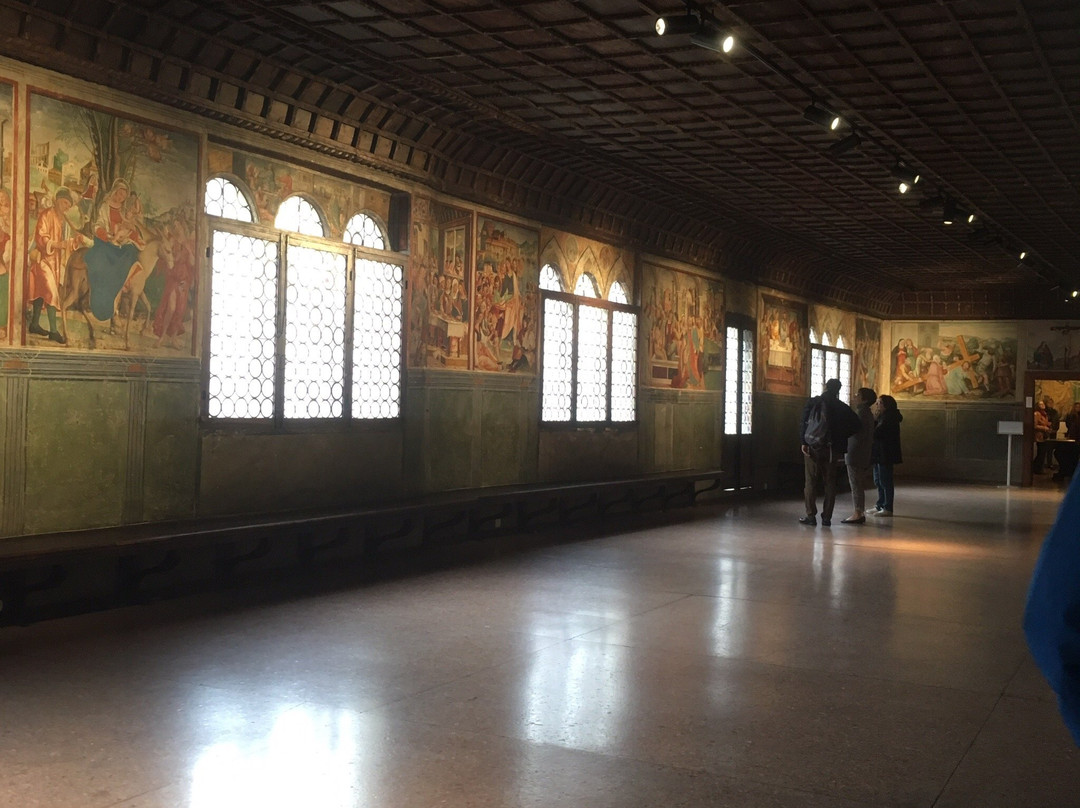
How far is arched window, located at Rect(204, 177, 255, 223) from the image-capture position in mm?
9844

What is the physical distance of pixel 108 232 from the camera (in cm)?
881

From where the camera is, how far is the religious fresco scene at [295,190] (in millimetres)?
10000

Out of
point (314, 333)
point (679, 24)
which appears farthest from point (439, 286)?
point (679, 24)

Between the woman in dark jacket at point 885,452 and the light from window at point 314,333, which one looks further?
the woman in dark jacket at point 885,452

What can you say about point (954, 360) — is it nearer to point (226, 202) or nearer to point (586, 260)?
point (586, 260)

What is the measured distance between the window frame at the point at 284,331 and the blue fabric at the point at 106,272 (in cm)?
82

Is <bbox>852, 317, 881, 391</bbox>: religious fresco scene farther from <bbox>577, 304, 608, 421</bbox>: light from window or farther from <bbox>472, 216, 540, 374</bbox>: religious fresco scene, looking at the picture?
<bbox>472, 216, 540, 374</bbox>: religious fresco scene

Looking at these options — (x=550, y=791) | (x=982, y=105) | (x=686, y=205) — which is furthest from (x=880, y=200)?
(x=550, y=791)

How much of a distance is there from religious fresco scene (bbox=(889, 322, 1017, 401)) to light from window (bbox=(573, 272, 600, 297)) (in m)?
13.9

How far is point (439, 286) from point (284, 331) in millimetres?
2545

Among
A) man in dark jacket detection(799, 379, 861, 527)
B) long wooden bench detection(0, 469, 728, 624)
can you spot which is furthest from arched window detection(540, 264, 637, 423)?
man in dark jacket detection(799, 379, 861, 527)

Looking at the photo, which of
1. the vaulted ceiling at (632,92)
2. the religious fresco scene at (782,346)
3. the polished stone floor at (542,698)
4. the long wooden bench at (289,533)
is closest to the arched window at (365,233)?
the vaulted ceiling at (632,92)

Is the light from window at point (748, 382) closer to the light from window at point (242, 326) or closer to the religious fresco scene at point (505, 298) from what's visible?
the religious fresco scene at point (505, 298)

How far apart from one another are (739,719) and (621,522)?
31.1 feet
